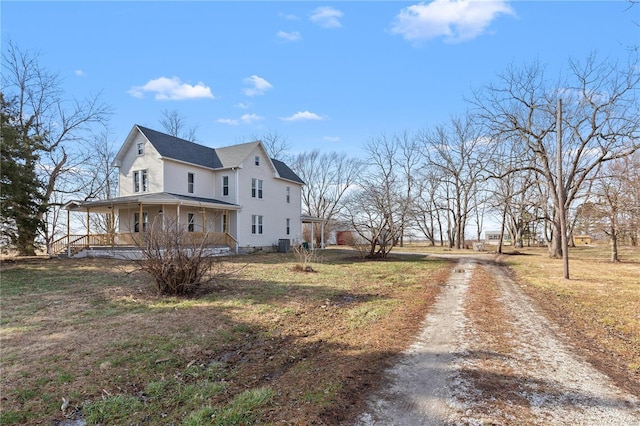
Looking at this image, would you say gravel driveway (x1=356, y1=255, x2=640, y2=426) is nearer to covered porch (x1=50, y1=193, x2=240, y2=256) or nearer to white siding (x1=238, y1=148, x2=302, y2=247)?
covered porch (x1=50, y1=193, x2=240, y2=256)

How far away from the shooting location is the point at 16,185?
14.0 metres

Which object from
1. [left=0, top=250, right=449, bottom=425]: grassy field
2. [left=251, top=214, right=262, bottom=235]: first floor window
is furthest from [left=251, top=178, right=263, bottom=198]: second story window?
[left=0, top=250, right=449, bottom=425]: grassy field

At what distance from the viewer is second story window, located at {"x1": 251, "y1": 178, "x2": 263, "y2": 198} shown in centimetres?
2466

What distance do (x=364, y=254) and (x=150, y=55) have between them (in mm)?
15227

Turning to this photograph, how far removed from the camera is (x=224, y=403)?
3463 millimetres

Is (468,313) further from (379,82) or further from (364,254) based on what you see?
(364,254)

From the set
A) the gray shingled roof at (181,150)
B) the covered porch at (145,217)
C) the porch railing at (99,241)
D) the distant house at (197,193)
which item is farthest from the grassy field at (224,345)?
the gray shingled roof at (181,150)

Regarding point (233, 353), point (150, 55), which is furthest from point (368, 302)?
point (150, 55)

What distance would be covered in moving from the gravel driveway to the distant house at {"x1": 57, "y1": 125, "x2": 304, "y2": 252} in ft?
53.6

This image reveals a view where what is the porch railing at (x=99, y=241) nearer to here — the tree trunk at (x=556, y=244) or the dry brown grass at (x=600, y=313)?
the dry brown grass at (x=600, y=313)

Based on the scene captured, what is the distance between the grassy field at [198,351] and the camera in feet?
→ 11.2

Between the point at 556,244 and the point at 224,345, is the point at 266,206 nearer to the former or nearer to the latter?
the point at 556,244

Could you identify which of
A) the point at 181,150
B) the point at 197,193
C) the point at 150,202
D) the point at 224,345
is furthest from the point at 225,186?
the point at 224,345

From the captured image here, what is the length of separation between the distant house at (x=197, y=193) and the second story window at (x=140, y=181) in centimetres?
6
